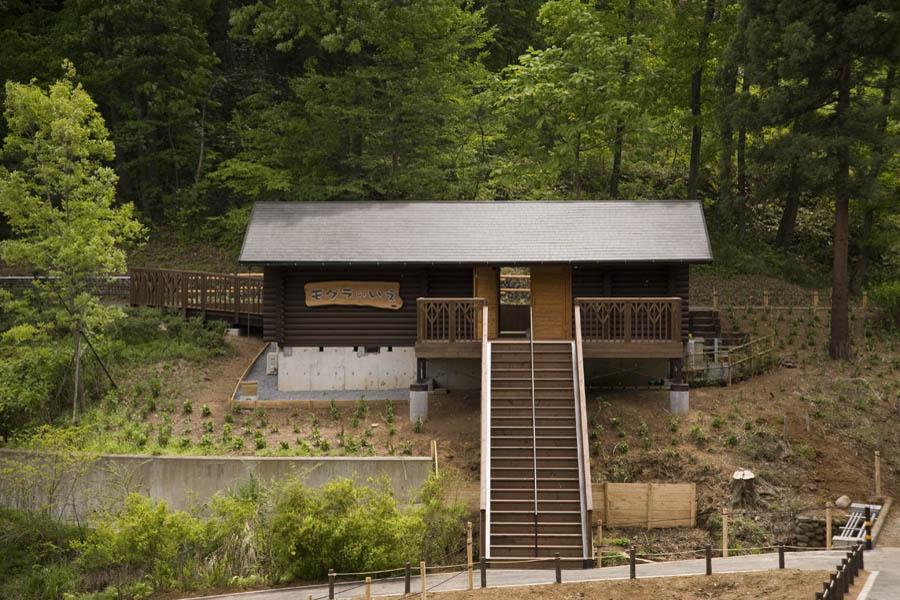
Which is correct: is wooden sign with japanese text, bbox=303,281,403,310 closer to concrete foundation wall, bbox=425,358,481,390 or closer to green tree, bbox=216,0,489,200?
concrete foundation wall, bbox=425,358,481,390

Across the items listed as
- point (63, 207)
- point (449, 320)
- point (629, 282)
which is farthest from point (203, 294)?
point (629, 282)

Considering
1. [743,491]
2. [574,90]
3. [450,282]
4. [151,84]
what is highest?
[151,84]

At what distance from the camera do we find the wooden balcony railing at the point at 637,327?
24.2 metres

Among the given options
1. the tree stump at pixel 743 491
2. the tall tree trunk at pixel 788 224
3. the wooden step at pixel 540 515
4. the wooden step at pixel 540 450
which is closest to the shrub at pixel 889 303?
the tall tree trunk at pixel 788 224

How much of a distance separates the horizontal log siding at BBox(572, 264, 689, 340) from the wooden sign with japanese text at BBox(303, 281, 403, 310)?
479cm

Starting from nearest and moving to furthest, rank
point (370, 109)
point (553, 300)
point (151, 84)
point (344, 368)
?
point (553, 300), point (344, 368), point (370, 109), point (151, 84)

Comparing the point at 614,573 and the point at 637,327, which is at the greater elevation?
the point at 637,327

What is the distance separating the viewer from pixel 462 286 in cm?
2653

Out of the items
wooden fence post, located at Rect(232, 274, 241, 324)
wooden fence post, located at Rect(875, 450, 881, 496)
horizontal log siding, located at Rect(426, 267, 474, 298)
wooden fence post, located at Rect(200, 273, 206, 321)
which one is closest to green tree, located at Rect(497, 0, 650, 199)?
horizontal log siding, located at Rect(426, 267, 474, 298)

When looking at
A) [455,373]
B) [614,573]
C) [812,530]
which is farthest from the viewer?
[455,373]

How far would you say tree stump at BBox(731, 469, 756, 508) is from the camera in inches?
816

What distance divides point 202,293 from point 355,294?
6.63m

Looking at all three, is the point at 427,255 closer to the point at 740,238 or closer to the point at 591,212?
the point at 591,212

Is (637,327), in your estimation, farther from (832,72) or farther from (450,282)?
(832,72)
